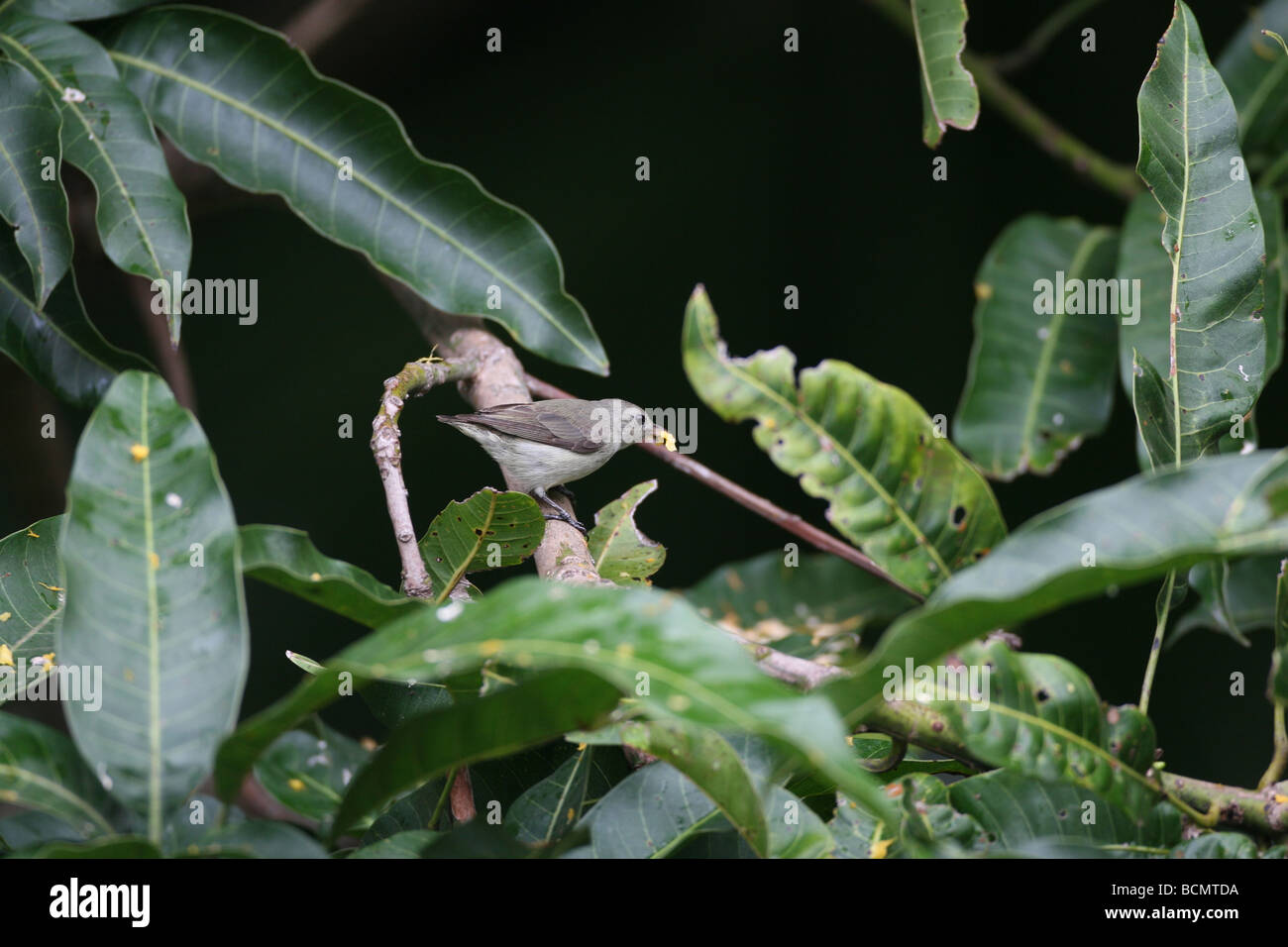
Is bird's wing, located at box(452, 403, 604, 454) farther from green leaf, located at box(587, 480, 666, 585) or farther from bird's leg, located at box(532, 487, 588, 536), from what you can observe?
green leaf, located at box(587, 480, 666, 585)

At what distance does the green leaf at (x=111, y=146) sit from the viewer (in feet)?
5.21

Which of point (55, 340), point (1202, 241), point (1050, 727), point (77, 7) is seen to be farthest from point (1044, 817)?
point (77, 7)

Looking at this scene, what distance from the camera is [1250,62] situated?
272cm

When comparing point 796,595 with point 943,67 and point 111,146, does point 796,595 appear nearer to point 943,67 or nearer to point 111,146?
point 943,67

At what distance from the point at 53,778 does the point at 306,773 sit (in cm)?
28

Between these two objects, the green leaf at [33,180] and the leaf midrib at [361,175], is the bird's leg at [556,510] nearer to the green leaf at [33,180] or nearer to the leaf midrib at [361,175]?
the leaf midrib at [361,175]

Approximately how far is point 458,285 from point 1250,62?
2215 millimetres

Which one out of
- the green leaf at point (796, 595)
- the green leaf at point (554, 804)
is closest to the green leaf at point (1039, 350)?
the green leaf at point (796, 595)

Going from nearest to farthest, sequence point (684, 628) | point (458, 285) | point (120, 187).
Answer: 1. point (684, 628)
2. point (120, 187)
3. point (458, 285)

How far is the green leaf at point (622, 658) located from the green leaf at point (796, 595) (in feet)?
5.41

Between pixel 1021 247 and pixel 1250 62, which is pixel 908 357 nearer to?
pixel 1021 247

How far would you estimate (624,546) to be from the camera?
1655mm
